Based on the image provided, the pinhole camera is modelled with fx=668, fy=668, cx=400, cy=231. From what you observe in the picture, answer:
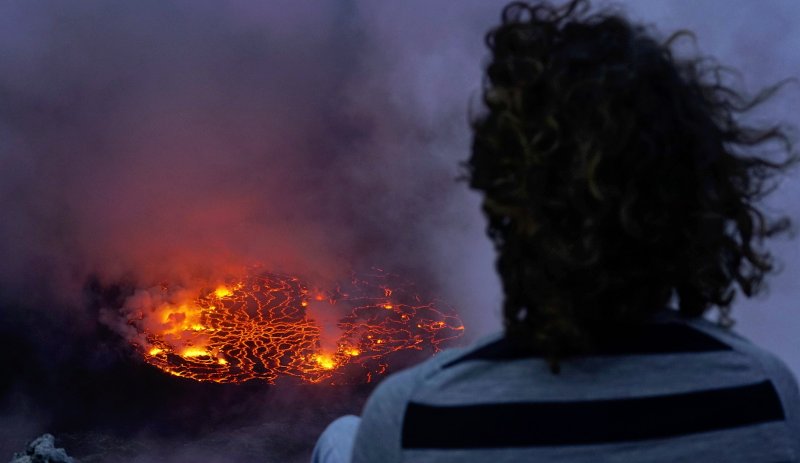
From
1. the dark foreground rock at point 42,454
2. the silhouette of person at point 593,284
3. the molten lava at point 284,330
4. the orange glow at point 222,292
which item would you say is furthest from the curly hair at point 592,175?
the orange glow at point 222,292

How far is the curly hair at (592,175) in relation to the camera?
816 mm

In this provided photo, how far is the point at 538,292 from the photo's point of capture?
2.71ft

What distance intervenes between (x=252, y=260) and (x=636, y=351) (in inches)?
238

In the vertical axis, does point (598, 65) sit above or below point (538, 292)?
above

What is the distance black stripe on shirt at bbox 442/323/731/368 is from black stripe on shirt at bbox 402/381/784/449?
0.19ft

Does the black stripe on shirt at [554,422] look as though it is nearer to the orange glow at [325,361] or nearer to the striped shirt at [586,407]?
the striped shirt at [586,407]

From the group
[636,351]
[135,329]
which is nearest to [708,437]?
[636,351]

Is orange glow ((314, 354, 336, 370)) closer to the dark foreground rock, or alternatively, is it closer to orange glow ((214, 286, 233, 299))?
orange glow ((214, 286, 233, 299))

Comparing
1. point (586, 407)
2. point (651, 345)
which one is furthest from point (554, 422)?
point (651, 345)

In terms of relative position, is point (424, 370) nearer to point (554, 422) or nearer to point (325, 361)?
point (554, 422)

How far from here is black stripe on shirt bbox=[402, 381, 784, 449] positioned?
812 mm

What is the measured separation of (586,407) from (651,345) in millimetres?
124

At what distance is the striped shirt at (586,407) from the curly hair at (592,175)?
4 cm

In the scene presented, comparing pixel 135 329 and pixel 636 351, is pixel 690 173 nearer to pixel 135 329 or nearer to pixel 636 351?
pixel 636 351
